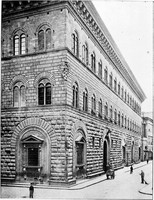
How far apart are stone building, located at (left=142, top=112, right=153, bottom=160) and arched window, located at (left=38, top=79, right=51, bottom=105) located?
4205 millimetres

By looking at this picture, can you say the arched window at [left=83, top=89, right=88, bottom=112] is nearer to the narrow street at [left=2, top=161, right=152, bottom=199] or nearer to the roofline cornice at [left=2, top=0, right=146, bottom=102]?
the roofline cornice at [left=2, top=0, right=146, bottom=102]

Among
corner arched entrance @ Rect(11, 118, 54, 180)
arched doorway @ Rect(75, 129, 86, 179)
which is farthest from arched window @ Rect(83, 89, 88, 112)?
corner arched entrance @ Rect(11, 118, 54, 180)

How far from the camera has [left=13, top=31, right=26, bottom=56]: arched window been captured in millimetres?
13938

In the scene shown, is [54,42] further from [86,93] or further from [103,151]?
[103,151]

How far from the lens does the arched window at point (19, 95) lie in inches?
538

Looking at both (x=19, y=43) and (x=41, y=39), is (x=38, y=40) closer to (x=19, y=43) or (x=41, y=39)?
(x=41, y=39)

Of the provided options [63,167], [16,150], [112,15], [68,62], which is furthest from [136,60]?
[16,150]

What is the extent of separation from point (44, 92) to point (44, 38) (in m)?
2.37

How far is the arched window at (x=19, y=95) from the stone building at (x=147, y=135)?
5206 millimetres

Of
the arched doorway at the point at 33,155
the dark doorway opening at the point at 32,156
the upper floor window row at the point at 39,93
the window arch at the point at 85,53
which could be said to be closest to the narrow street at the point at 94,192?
the arched doorway at the point at 33,155

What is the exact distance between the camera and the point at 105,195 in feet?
40.3

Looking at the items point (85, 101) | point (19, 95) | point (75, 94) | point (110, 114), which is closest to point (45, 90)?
point (19, 95)

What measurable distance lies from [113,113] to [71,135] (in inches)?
136

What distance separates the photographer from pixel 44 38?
13992 mm
